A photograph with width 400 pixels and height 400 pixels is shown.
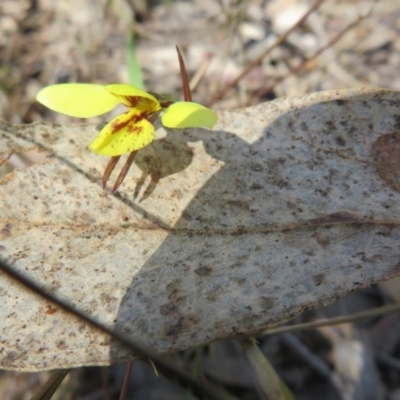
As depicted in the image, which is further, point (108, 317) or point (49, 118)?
point (49, 118)

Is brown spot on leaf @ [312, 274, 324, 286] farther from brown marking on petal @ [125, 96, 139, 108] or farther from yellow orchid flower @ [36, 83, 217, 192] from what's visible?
brown marking on petal @ [125, 96, 139, 108]

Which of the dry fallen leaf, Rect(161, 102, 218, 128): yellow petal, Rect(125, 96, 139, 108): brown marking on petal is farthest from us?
Rect(125, 96, 139, 108): brown marking on petal

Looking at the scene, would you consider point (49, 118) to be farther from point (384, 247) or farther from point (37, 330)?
point (384, 247)

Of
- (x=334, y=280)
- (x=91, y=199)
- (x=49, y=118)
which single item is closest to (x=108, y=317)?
(x=91, y=199)

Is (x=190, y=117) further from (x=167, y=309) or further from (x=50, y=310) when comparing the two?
(x=50, y=310)

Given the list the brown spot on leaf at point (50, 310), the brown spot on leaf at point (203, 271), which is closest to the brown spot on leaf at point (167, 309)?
the brown spot on leaf at point (203, 271)

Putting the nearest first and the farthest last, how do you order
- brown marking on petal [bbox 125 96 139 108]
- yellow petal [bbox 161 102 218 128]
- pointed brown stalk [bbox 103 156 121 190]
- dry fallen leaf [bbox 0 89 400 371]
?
dry fallen leaf [bbox 0 89 400 371], yellow petal [bbox 161 102 218 128], pointed brown stalk [bbox 103 156 121 190], brown marking on petal [bbox 125 96 139 108]

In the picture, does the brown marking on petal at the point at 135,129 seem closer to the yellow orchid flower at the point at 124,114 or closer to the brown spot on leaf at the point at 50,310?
the yellow orchid flower at the point at 124,114

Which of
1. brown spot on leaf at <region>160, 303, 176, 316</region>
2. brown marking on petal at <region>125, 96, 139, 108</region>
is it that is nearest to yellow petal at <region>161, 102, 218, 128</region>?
brown marking on petal at <region>125, 96, 139, 108</region>

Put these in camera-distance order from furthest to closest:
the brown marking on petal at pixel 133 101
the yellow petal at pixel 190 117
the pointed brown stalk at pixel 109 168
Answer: the brown marking on petal at pixel 133 101
the pointed brown stalk at pixel 109 168
the yellow petal at pixel 190 117
